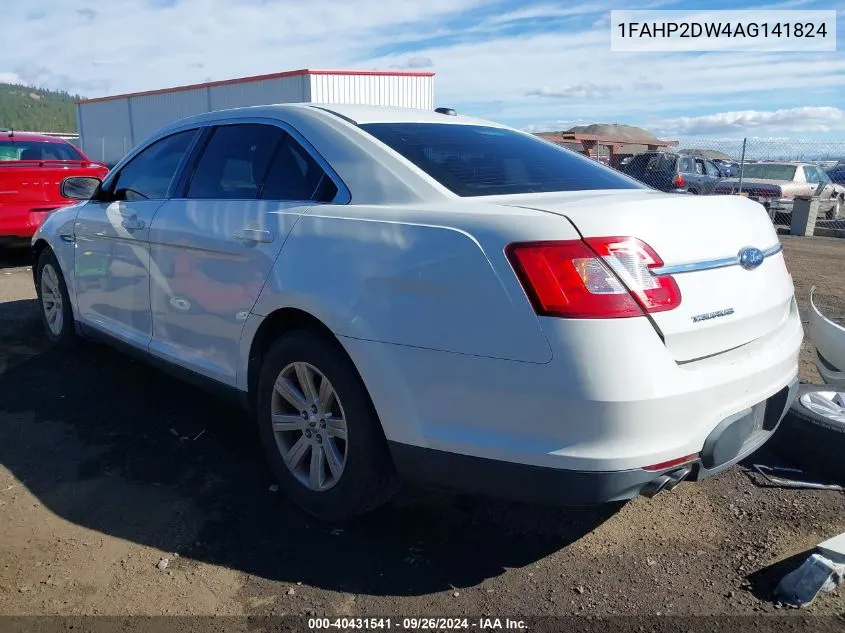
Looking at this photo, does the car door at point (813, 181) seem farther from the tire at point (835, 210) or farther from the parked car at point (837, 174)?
the parked car at point (837, 174)

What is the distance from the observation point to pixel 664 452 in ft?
7.67

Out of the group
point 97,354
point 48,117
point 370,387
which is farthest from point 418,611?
point 48,117

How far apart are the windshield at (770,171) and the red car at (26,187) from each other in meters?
15.4

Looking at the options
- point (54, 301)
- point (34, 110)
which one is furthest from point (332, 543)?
point (34, 110)

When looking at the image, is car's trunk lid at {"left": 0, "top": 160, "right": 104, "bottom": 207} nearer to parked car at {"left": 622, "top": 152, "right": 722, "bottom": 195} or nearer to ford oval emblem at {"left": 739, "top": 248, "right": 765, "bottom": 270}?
ford oval emblem at {"left": 739, "top": 248, "right": 765, "bottom": 270}

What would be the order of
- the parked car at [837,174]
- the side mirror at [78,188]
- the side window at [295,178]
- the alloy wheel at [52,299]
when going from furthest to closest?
1. the parked car at [837,174]
2. the alloy wheel at [52,299]
3. the side mirror at [78,188]
4. the side window at [295,178]

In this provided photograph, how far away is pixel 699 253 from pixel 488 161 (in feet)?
3.47

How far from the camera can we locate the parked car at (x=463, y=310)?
229cm

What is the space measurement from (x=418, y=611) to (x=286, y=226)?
156cm

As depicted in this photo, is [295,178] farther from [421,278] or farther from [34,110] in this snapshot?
[34,110]

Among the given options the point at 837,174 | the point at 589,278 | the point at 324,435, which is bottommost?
the point at 324,435

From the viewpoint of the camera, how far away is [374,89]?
2467cm

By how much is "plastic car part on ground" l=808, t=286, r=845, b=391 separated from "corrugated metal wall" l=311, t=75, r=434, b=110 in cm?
1976

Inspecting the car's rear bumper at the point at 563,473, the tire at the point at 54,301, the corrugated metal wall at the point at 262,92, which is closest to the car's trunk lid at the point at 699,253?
the car's rear bumper at the point at 563,473
